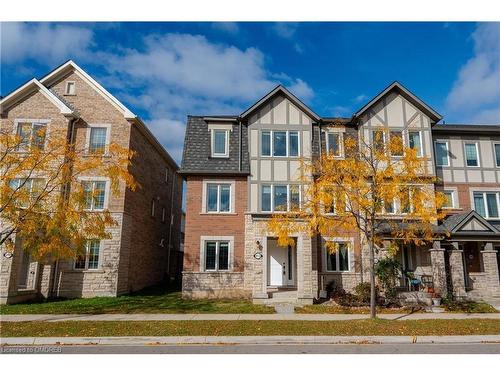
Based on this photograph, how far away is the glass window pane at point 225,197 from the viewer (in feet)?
68.1

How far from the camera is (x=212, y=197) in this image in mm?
20844

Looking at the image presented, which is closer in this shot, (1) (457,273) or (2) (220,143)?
(1) (457,273)

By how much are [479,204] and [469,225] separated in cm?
325

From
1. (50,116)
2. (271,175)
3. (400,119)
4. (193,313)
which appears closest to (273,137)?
(271,175)

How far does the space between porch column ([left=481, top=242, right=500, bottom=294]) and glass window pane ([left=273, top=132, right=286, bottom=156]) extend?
466 inches

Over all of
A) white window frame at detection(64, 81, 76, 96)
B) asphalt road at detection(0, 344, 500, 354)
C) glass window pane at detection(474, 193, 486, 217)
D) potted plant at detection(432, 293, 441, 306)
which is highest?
white window frame at detection(64, 81, 76, 96)

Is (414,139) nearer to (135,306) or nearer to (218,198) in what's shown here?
(218,198)

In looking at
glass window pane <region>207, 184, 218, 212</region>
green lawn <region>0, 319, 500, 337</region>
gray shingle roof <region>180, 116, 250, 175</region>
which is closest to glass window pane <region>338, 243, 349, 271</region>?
green lawn <region>0, 319, 500, 337</region>

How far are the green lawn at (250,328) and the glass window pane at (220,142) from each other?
1084 centimetres

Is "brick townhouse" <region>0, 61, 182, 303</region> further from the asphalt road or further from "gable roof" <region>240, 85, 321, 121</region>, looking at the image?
the asphalt road

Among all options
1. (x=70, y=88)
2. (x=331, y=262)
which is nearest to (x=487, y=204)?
(x=331, y=262)

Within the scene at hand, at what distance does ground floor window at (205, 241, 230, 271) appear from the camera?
20031mm

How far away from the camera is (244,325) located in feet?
41.3

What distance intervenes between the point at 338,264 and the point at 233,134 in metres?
9.65
